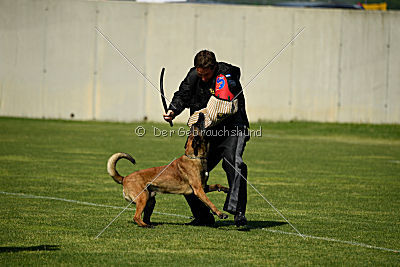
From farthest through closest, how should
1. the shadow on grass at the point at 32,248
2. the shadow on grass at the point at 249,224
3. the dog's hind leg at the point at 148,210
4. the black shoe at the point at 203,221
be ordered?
the black shoe at the point at 203,221 → the shadow on grass at the point at 249,224 → the dog's hind leg at the point at 148,210 → the shadow on grass at the point at 32,248

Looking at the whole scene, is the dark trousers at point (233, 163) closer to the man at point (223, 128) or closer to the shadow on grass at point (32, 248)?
the man at point (223, 128)

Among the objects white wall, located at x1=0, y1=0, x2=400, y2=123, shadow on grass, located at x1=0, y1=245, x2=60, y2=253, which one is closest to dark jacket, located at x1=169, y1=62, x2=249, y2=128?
shadow on grass, located at x1=0, y1=245, x2=60, y2=253

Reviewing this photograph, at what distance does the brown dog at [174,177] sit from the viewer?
30.0 ft

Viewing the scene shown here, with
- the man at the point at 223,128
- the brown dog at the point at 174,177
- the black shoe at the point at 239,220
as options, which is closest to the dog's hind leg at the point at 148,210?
the brown dog at the point at 174,177

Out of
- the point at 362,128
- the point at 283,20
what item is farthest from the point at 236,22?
the point at 362,128

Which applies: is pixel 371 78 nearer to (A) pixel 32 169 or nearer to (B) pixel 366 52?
(B) pixel 366 52

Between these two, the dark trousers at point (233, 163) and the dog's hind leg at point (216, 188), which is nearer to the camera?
the dark trousers at point (233, 163)

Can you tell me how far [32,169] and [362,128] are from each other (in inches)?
871

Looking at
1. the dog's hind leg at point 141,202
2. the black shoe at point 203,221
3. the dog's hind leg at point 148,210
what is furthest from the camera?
the black shoe at point 203,221

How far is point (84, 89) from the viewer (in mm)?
36156

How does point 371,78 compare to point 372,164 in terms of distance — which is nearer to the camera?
point 372,164

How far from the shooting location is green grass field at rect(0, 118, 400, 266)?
777cm

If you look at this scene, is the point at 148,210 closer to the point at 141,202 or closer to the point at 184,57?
the point at 141,202

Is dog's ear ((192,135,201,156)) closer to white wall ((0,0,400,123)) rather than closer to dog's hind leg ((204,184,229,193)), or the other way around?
dog's hind leg ((204,184,229,193))
